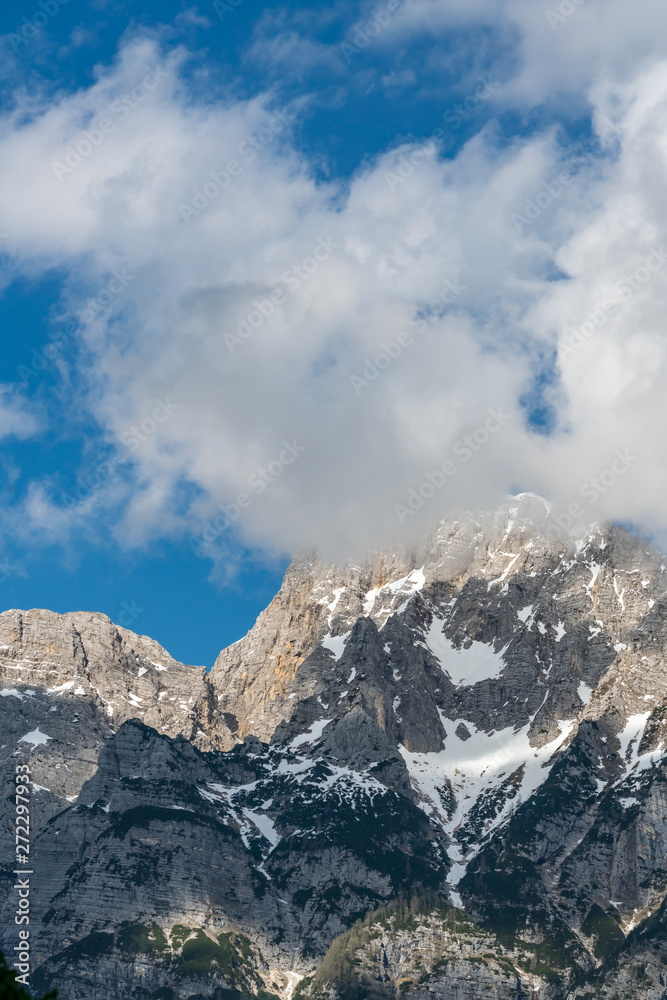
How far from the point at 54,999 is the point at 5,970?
3803 millimetres

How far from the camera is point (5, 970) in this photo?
76.1 m

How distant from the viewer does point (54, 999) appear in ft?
255
